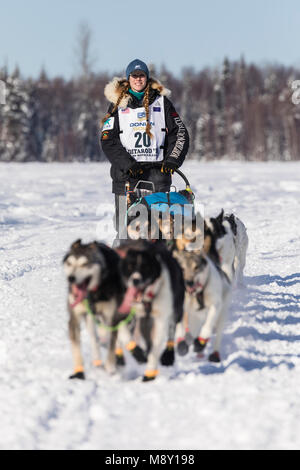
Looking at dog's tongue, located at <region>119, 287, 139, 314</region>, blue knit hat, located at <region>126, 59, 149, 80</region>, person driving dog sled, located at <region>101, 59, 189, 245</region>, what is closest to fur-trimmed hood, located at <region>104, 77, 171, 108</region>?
person driving dog sled, located at <region>101, 59, 189, 245</region>

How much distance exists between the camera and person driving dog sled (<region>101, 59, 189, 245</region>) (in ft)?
15.6

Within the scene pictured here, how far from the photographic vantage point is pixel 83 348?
11.9 ft

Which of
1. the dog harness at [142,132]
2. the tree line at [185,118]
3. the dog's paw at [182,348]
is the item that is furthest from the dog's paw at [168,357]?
the tree line at [185,118]

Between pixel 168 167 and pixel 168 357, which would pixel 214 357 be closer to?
pixel 168 357

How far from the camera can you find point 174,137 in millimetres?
4906

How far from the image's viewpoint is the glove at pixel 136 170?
4.75m

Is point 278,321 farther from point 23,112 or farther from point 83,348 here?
point 23,112

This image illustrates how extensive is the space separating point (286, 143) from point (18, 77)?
22.1 m

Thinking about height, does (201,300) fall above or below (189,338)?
above

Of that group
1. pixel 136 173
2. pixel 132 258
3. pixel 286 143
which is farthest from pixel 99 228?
pixel 286 143

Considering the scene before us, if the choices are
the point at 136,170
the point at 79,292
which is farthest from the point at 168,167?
the point at 79,292

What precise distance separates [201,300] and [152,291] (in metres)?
0.59

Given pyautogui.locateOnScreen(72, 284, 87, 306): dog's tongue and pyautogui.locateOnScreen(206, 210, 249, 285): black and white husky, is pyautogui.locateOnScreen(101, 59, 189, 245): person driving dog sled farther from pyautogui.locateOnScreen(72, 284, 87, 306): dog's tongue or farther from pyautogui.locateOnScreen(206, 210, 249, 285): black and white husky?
pyautogui.locateOnScreen(72, 284, 87, 306): dog's tongue

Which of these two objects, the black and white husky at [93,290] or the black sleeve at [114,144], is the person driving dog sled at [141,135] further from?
the black and white husky at [93,290]
